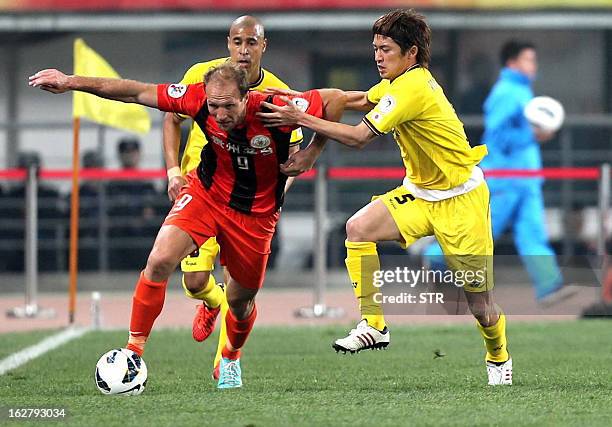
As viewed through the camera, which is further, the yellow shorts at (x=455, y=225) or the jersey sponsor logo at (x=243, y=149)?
the yellow shorts at (x=455, y=225)

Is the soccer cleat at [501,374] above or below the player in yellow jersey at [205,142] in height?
below

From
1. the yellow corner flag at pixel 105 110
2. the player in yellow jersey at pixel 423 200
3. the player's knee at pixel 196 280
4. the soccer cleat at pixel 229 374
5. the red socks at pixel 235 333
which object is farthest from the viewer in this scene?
the yellow corner flag at pixel 105 110

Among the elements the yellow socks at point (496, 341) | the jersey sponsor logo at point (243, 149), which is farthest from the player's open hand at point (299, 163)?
the yellow socks at point (496, 341)

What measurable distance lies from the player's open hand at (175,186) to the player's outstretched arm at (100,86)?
0.84 meters

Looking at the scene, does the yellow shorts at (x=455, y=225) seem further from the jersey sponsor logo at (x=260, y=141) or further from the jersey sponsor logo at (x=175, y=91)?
the jersey sponsor logo at (x=175, y=91)

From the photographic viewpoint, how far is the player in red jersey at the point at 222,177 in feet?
24.7

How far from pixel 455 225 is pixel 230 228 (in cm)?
131

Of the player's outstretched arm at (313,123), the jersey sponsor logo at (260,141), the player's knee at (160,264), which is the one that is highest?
the player's outstretched arm at (313,123)

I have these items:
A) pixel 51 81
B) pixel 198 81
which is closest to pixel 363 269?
pixel 198 81

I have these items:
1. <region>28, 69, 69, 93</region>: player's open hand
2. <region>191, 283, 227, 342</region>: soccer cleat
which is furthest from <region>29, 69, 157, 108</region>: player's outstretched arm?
<region>191, 283, 227, 342</region>: soccer cleat

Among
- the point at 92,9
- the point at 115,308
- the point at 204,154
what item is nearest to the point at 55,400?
the point at 204,154

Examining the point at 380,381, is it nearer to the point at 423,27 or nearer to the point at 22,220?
the point at 423,27

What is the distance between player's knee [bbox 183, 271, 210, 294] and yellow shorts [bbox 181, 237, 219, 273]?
0.04 m

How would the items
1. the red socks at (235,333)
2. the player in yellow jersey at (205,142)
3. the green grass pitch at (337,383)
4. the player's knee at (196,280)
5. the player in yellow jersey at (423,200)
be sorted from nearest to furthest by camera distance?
the green grass pitch at (337,383) → the player in yellow jersey at (423,200) → the red socks at (235,333) → the player in yellow jersey at (205,142) → the player's knee at (196,280)
